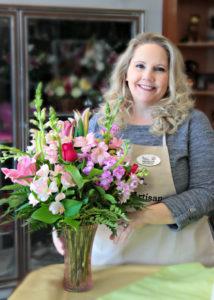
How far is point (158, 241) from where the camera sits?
1.36 m

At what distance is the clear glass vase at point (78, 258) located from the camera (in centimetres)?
97

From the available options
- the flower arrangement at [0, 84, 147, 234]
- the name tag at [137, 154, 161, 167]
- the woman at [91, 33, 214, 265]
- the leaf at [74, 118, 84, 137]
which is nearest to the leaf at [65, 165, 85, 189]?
the flower arrangement at [0, 84, 147, 234]

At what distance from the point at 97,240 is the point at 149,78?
519 mm

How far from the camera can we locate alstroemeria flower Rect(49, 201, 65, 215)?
913 mm

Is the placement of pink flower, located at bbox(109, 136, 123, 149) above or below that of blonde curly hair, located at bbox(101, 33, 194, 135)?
below

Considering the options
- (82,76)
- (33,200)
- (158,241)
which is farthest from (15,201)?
(82,76)

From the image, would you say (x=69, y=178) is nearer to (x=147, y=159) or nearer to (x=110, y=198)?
(x=110, y=198)

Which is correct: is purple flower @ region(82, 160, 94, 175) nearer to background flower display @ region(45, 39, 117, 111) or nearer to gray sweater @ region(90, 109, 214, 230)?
gray sweater @ region(90, 109, 214, 230)

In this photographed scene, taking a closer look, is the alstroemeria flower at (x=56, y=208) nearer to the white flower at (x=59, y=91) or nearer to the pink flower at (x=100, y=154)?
the pink flower at (x=100, y=154)

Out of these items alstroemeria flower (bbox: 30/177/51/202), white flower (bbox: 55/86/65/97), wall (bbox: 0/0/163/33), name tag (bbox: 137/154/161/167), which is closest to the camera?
alstroemeria flower (bbox: 30/177/51/202)

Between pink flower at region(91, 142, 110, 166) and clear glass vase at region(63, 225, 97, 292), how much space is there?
142 mm

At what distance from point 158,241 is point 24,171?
58 centimetres

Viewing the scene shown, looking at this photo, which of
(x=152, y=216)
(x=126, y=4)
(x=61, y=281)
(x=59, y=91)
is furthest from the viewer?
(x=59, y=91)

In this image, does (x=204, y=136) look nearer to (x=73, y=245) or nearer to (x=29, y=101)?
(x=73, y=245)
